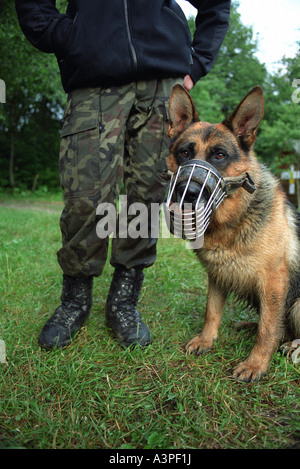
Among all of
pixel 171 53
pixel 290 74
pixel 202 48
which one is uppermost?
pixel 290 74

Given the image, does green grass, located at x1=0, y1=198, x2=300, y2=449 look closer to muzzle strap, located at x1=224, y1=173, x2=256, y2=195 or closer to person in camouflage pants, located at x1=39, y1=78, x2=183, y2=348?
person in camouflage pants, located at x1=39, y1=78, x2=183, y2=348

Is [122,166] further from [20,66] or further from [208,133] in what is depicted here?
[20,66]

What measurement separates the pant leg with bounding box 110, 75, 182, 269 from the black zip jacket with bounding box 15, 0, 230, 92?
15 cm

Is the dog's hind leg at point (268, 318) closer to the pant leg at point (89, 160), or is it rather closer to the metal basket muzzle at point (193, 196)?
the metal basket muzzle at point (193, 196)

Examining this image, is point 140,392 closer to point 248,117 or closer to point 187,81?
point 248,117

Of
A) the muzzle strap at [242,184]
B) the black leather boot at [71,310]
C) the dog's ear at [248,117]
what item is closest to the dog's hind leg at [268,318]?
the muzzle strap at [242,184]

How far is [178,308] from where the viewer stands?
10.2ft

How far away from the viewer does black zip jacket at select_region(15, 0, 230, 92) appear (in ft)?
7.26

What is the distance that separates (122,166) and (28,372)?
1442mm

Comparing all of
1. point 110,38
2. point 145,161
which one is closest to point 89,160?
point 145,161

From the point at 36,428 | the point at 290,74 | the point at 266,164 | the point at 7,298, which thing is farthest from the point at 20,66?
the point at 290,74

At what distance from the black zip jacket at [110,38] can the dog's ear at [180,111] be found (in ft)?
0.84

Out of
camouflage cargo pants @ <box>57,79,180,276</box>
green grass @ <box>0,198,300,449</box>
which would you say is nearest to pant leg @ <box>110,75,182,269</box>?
camouflage cargo pants @ <box>57,79,180,276</box>
